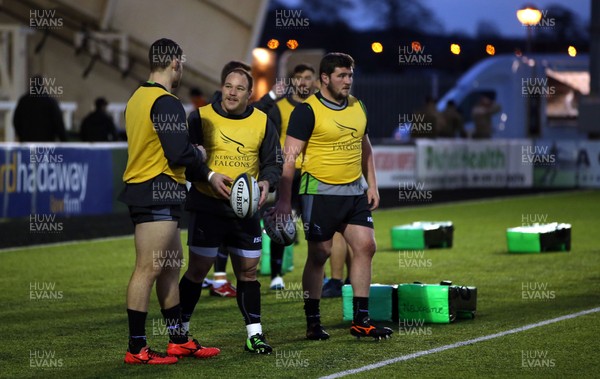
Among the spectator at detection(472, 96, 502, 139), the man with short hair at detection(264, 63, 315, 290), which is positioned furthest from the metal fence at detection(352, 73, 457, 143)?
the man with short hair at detection(264, 63, 315, 290)

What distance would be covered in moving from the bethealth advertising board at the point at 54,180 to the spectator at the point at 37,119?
115 cm

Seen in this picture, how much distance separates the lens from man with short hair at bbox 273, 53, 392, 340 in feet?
32.4

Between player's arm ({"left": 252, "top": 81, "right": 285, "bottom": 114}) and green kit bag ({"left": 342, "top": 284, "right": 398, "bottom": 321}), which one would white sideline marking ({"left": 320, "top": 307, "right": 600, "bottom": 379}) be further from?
player's arm ({"left": 252, "top": 81, "right": 285, "bottom": 114})

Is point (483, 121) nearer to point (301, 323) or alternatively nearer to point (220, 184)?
point (301, 323)

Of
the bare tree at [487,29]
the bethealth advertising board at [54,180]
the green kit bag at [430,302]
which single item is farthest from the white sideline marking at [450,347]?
the bare tree at [487,29]

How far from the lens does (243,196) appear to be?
8.96 metres

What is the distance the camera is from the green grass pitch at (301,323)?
879 cm

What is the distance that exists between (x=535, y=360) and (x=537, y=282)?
4.61 m

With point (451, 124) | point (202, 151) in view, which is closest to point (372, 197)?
point (202, 151)

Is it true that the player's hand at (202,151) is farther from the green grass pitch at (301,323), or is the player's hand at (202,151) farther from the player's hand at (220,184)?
the green grass pitch at (301,323)

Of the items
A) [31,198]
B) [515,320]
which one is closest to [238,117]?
[515,320]

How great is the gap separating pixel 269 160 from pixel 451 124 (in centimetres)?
2491

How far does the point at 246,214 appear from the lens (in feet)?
29.7

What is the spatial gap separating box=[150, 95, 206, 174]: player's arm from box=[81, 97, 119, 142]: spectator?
15.8 m
